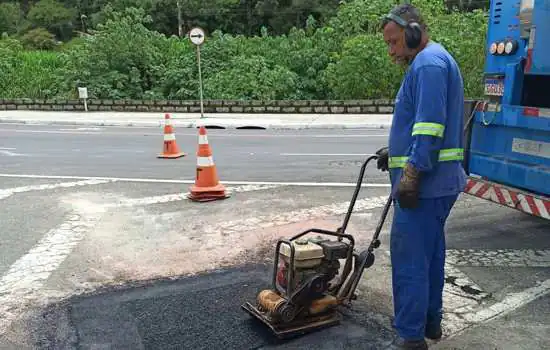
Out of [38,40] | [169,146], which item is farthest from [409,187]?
[38,40]

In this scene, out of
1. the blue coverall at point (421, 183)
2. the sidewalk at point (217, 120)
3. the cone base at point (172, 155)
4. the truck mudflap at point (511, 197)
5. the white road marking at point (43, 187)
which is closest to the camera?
the blue coverall at point (421, 183)

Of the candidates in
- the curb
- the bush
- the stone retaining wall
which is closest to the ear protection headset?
the curb

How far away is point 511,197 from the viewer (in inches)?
184

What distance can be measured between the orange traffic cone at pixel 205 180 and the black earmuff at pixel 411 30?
14.0ft

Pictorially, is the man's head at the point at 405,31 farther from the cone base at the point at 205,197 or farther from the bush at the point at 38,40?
the bush at the point at 38,40

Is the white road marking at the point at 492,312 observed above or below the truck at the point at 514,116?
below

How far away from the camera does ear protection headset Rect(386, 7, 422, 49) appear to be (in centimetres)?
312

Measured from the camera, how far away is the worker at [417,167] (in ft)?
9.98

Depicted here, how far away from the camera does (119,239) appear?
563cm

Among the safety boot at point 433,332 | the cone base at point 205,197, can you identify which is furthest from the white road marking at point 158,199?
the safety boot at point 433,332

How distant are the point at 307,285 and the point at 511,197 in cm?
222

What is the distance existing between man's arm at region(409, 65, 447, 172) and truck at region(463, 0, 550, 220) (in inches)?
74.9

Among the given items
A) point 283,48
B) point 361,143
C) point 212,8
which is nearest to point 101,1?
point 212,8

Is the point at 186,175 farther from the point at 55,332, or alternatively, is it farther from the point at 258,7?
the point at 258,7
